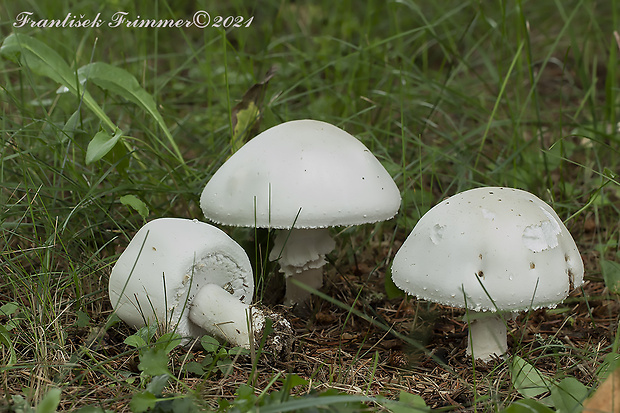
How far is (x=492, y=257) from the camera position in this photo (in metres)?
2.32

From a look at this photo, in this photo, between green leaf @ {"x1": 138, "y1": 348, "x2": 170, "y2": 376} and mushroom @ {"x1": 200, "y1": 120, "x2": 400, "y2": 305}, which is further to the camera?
mushroom @ {"x1": 200, "y1": 120, "x2": 400, "y2": 305}

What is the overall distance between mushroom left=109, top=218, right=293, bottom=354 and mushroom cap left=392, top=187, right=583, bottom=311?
26.1 inches

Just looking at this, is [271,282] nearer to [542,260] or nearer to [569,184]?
[542,260]

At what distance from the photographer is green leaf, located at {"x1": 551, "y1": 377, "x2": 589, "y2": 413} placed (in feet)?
6.92

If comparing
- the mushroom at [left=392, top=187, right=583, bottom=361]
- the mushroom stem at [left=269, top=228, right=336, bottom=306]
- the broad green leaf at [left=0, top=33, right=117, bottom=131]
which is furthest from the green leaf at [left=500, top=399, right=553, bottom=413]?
the broad green leaf at [left=0, top=33, right=117, bottom=131]

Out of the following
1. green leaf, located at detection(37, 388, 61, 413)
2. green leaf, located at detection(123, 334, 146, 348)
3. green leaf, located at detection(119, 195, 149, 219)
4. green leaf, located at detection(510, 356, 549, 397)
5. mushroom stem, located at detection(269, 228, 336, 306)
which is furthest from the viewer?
mushroom stem, located at detection(269, 228, 336, 306)

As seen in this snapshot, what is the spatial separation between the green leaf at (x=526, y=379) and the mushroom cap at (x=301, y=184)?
32.8 inches

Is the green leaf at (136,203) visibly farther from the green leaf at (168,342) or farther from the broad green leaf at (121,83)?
the green leaf at (168,342)

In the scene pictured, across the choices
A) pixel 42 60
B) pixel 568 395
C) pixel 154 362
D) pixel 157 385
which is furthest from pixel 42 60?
pixel 568 395

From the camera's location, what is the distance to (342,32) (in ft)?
18.7

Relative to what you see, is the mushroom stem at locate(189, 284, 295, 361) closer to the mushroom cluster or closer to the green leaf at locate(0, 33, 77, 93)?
the mushroom cluster

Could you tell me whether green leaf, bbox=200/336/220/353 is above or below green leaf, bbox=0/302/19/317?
below

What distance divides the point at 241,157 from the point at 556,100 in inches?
158

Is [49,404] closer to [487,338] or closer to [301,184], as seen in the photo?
[301,184]
